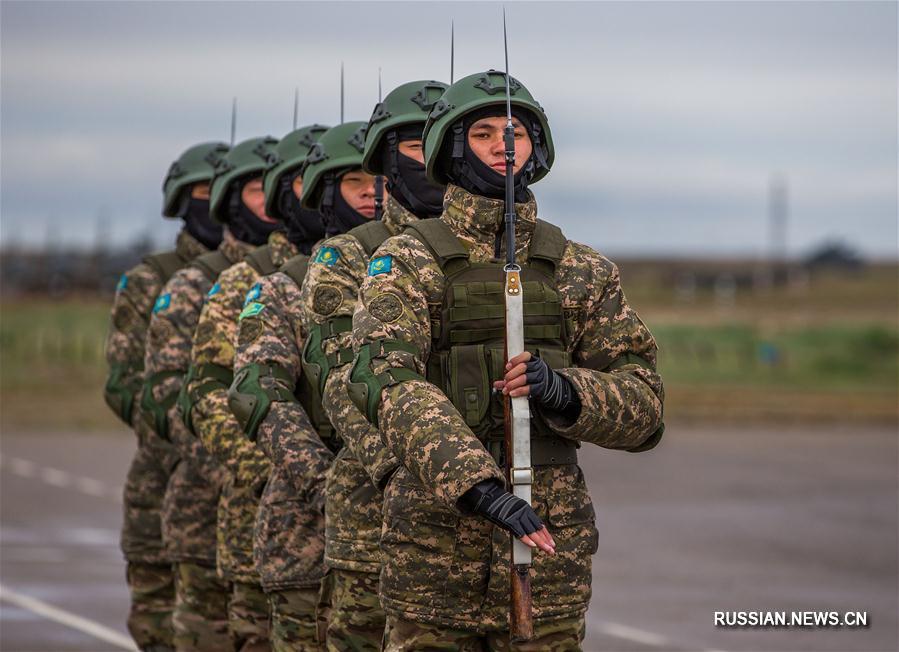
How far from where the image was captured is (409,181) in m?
7.70

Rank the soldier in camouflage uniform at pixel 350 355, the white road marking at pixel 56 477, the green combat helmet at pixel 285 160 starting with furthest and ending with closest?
the white road marking at pixel 56 477 → the green combat helmet at pixel 285 160 → the soldier in camouflage uniform at pixel 350 355

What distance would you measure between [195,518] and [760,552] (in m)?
7.92

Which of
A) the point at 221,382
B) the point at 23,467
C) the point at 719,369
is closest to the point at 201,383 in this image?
the point at 221,382

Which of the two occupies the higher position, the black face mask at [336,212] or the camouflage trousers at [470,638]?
the black face mask at [336,212]

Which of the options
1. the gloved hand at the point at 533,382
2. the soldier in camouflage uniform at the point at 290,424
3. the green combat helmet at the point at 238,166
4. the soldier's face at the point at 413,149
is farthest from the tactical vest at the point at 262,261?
the gloved hand at the point at 533,382

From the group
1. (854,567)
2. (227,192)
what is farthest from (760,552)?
(227,192)

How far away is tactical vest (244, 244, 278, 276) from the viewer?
9.20 metres

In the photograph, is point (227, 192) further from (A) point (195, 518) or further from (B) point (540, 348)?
A: (B) point (540, 348)

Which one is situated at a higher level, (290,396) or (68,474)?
(290,396)

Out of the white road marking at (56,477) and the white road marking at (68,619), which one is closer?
the white road marking at (68,619)

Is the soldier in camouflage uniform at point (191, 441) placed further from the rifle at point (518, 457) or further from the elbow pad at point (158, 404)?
the rifle at point (518, 457)

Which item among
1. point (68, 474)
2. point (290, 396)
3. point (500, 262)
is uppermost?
point (500, 262)

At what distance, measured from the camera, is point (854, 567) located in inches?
614

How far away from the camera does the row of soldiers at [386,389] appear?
20.2 feet
